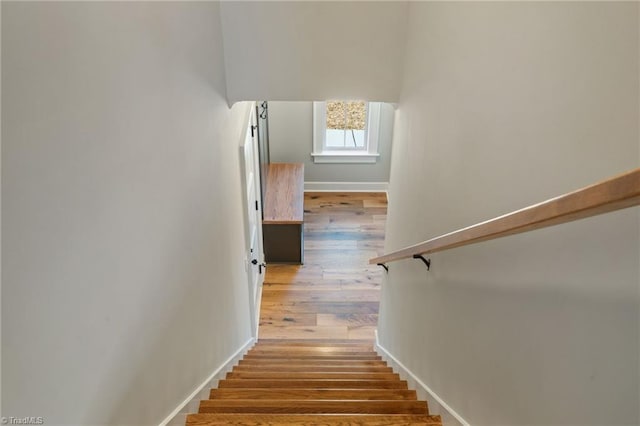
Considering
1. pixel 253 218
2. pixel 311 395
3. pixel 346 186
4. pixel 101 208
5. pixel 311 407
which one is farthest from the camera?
pixel 346 186

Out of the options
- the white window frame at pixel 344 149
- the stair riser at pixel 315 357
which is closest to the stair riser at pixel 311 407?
the stair riser at pixel 315 357

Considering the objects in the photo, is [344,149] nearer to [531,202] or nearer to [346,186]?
[346,186]

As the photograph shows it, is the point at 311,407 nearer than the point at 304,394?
Yes

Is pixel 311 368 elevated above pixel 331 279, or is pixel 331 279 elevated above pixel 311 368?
pixel 311 368

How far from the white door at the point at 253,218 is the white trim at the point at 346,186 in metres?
2.05

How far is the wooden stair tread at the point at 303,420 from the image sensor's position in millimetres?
1935

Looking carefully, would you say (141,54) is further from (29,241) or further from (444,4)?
(444,4)

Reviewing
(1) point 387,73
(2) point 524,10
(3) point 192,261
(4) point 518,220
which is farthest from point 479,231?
(1) point 387,73

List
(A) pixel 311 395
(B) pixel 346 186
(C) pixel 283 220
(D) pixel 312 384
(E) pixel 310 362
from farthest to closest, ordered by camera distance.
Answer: (B) pixel 346 186 < (C) pixel 283 220 < (E) pixel 310 362 < (D) pixel 312 384 < (A) pixel 311 395

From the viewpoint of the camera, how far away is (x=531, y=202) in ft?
4.17

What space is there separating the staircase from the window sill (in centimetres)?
349

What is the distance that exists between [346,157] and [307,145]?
594 millimetres

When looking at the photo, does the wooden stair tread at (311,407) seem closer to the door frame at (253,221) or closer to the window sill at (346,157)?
the door frame at (253,221)

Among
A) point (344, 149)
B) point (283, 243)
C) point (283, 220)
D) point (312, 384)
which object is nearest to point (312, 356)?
point (312, 384)
